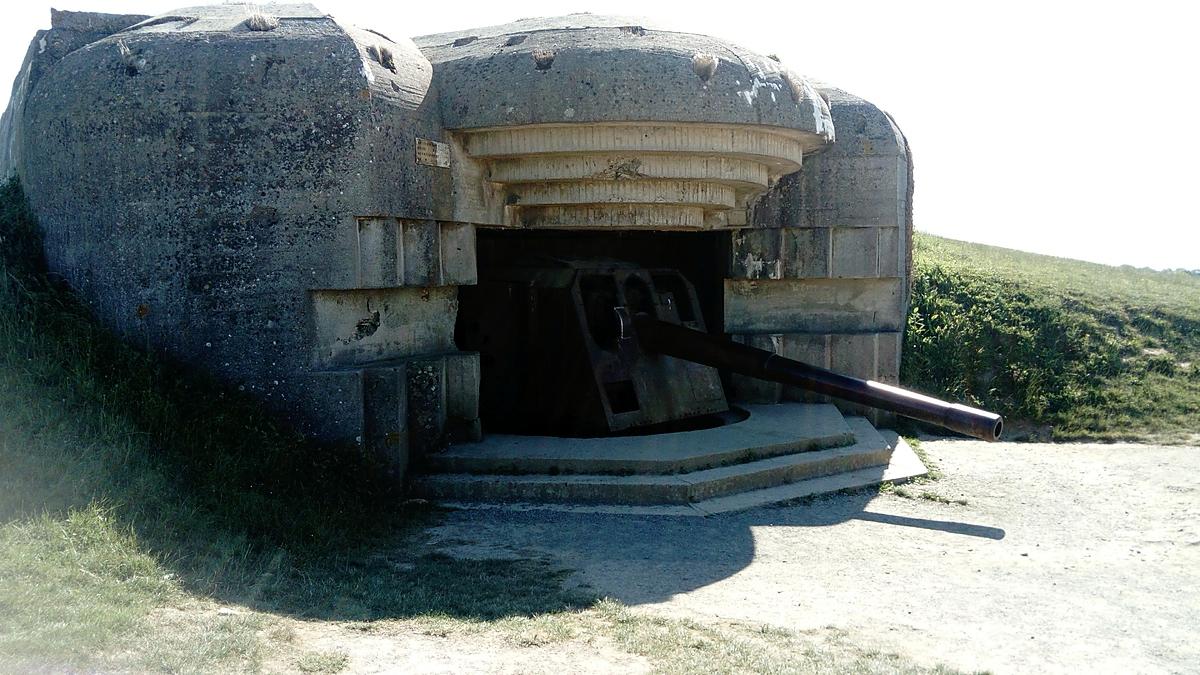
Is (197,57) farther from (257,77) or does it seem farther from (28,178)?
(28,178)

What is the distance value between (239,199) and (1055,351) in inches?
308

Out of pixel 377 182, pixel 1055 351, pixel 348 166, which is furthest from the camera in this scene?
pixel 1055 351

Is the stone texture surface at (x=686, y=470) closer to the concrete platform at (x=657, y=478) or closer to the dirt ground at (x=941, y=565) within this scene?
the concrete platform at (x=657, y=478)

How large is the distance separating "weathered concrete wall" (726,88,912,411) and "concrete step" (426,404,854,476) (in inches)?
51.3

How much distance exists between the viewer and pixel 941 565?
5.23 m

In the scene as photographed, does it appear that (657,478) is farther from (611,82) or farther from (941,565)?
(611,82)

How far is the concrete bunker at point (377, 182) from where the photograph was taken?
19.7 ft

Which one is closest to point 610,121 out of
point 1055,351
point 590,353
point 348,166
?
point 348,166

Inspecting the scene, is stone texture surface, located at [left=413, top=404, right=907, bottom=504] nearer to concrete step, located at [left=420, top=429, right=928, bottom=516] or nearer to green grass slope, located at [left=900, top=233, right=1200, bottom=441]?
concrete step, located at [left=420, top=429, right=928, bottom=516]

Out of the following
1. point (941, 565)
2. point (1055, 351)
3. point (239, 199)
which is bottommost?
point (941, 565)

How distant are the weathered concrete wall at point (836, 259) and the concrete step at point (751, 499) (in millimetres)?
1691

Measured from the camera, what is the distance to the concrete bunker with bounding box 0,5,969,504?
6016 millimetres

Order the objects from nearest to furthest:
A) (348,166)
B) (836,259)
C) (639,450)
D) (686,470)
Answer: (348,166)
(686,470)
(639,450)
(836,259)

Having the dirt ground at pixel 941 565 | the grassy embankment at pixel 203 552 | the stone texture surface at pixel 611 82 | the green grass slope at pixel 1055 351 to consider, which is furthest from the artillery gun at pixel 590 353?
the green grass slope at pixel 1055 351
